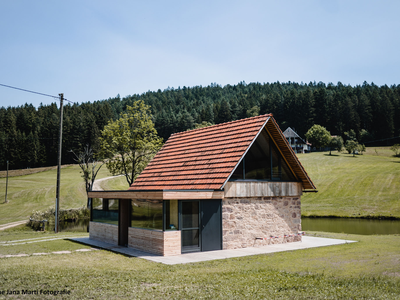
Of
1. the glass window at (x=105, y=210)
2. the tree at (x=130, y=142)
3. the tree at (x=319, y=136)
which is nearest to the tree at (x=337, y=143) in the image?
the tree at (x=319, y=136)

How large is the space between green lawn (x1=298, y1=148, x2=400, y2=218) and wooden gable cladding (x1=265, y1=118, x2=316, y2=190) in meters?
20.5

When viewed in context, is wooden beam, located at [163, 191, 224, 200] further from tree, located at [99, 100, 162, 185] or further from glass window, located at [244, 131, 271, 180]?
tree, located at [99, 100, 162, 185]

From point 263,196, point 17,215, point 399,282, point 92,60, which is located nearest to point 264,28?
point 263,196

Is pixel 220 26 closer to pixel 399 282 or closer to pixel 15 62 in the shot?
pixel 15 62

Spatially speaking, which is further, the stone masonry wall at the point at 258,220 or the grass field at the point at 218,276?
the stone masonry wall at the point at 258,220

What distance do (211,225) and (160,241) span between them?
6.98 feet

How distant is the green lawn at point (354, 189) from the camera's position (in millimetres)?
34438

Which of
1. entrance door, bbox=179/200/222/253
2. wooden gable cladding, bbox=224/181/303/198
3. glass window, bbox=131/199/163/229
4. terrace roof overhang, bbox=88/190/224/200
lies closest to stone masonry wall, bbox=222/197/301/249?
wooden gable cladding, bbox=224/181/303/198

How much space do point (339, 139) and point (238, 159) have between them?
2566 inches

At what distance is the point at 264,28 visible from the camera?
46.5ft

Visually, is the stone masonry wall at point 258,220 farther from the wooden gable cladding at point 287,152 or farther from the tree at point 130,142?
the tree at point 130,142

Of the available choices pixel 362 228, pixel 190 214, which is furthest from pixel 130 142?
pixel 362 228

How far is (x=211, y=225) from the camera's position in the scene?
1283 cm

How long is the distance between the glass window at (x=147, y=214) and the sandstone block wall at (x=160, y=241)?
25cm
